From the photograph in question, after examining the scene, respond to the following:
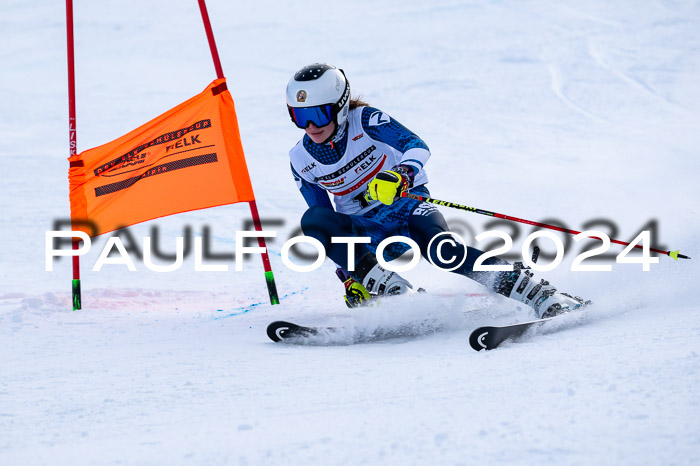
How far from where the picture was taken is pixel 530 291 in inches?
133

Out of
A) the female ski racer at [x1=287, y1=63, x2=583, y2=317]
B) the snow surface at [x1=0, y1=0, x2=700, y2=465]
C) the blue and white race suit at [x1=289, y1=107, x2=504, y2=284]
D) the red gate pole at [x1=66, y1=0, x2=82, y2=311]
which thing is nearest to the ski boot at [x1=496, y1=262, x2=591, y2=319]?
the female ski racer at [x1=287, y1=63, x2=583, y2=317]

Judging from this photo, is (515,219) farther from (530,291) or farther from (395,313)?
(395,313)

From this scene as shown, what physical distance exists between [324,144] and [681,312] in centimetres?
177

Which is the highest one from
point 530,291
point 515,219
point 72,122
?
point 72,122

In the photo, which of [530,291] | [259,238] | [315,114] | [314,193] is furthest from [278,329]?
[259,238]

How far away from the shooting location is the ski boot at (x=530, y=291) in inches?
131

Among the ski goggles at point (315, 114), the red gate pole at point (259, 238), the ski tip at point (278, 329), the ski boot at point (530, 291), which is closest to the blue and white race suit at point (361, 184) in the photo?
the ski goggles at point (315, 114)

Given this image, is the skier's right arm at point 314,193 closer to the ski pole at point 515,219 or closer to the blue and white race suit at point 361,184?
the blue and white race suit at point 361,184

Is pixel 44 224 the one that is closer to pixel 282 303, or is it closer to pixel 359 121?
pixel 282 303

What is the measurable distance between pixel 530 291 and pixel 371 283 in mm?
777

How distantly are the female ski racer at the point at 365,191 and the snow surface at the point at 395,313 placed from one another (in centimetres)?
23

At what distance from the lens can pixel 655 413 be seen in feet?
6.30

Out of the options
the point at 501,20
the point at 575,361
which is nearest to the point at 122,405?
the point at 575,361

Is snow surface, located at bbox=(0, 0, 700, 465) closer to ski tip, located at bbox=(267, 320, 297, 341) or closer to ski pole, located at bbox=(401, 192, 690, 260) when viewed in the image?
ski tip, located at bbox=(267, 320, 297, 341)
